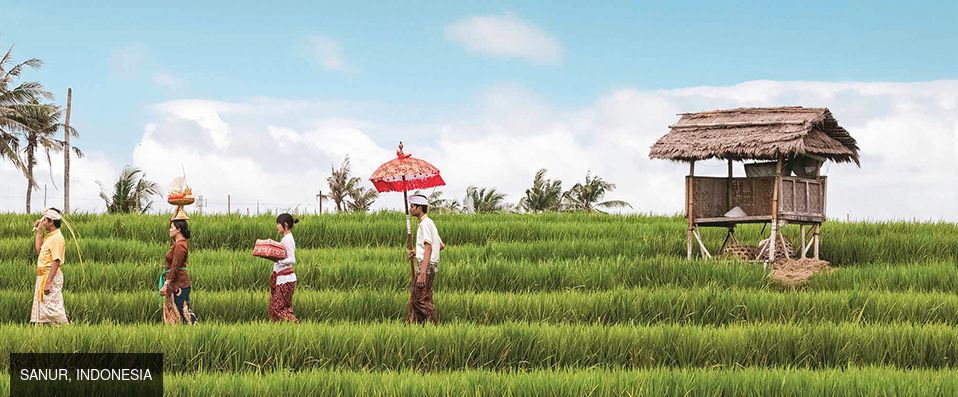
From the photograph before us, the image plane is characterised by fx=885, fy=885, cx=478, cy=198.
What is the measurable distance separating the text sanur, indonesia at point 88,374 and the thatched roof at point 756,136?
10272 millimetres

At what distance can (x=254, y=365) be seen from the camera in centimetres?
758

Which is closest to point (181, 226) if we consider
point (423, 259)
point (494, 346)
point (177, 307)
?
point (177, 307)

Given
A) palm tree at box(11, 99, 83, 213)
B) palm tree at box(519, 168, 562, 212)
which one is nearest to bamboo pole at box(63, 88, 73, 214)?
palm tree at box(11, 99, 83, 213)

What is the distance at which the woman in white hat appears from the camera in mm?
9469

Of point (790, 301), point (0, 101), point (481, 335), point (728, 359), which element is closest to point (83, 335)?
point (481, 335)

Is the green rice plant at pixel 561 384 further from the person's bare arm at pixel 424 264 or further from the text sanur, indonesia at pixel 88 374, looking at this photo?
the person's bare arm at pixel 424 264

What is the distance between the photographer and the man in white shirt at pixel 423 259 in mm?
9086

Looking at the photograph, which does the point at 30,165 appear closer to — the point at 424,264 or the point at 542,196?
the point at 542,196

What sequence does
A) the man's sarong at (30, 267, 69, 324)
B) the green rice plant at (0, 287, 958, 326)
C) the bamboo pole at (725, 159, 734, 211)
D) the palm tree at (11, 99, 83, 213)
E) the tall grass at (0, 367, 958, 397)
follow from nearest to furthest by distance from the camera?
the tall grass at (0, 367, 958, 397)
the man's sarong at (30, 267, 69, 324)
the green rice plant at (0, 287, 958, 326)
the bamboo pole at (725, 159, 734, 211)
the palm tree at (11, 99, 83, 213)

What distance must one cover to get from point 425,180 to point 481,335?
2.35 metres

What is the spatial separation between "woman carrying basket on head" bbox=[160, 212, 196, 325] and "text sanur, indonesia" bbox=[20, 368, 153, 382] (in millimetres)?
2035

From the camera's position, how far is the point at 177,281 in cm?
939

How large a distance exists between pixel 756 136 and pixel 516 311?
631 cm

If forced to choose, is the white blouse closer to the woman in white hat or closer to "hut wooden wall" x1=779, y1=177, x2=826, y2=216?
the woman in white hat
